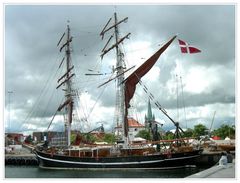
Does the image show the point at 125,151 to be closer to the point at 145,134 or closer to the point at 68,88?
the point at 68,88

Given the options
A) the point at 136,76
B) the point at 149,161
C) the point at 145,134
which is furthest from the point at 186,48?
the point at 145,134

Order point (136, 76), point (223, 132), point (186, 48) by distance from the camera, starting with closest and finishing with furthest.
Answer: point (186, 48), point (136, 76), point (223, 132)

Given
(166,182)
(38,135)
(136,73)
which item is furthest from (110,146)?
(38,135)

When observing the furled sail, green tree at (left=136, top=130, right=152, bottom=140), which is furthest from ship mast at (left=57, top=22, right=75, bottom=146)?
green tree at (left=136, top=130, right=152, bottom=140)

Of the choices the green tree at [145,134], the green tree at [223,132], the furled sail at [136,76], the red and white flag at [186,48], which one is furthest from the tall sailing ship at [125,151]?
the green tree at [145,134]

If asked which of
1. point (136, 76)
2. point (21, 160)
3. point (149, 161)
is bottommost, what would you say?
point (21, 160)

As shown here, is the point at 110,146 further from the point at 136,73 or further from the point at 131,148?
the point at 136,73

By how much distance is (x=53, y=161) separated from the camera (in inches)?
1014

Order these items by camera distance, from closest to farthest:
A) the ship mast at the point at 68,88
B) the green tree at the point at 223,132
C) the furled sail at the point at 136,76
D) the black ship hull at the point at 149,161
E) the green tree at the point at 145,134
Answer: the furled sail at the point at 136,76, the black ship hull at the point at 149,161, the ship mast at the point at 68,88, the green tree at the point at 223,132, the green tree at the point at 145,134

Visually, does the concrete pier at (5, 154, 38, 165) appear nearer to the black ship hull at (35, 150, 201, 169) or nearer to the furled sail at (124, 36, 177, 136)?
the black ship hull at (35, 150, 201, 169)

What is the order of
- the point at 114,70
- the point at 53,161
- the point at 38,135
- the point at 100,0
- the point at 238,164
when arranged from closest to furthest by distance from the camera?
the point at 238,164
the point at 100,0
the point at 114,70
the point at 53,161
the point at 38,135

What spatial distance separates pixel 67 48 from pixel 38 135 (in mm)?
30195

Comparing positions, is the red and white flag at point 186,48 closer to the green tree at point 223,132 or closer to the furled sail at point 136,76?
the furled sail at point 136,76

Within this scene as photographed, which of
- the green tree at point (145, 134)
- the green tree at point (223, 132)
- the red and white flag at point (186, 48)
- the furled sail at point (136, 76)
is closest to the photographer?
the red and white flag at point (186, 48)
